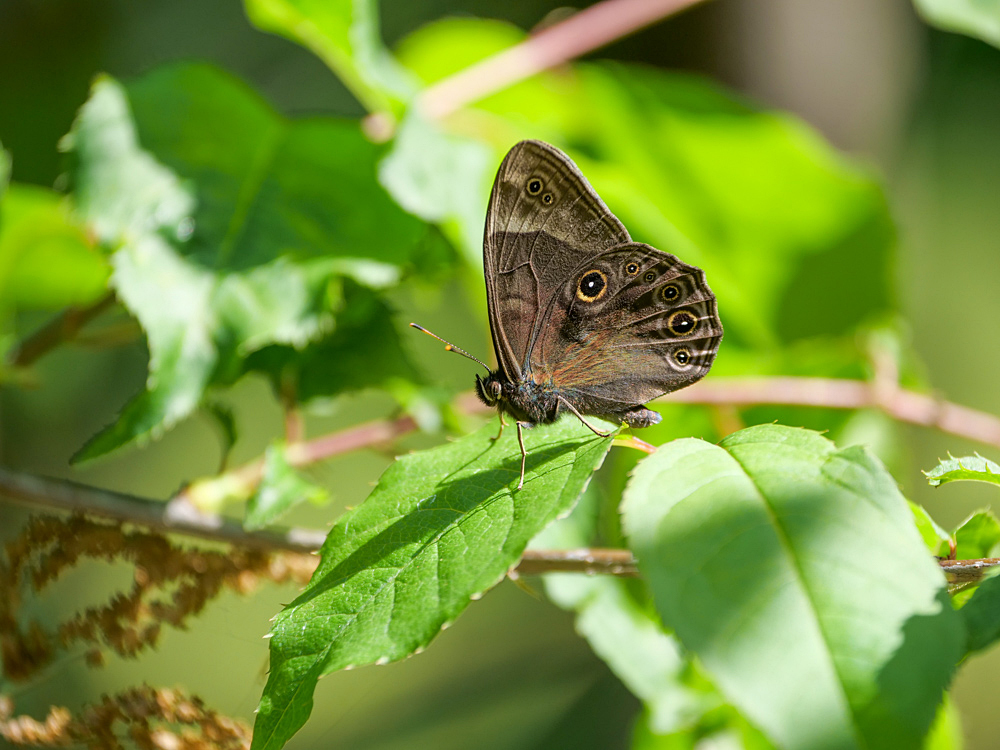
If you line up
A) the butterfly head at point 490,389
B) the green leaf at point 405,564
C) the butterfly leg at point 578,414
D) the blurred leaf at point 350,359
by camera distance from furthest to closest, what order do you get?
1. the blurred leaf at point 350,359
2. the butterfly head at point 490,389
3. the butterfly leg at point 578,414
4. the green leaf at point 405,564

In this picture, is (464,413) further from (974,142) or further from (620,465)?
(974,142)

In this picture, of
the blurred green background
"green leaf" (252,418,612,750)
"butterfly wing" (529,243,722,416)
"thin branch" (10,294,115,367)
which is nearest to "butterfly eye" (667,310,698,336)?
"butterfly wing" (529,243,722,416)

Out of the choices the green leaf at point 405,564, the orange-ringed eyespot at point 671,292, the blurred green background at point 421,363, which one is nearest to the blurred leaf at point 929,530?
the green leaf at point 405,564

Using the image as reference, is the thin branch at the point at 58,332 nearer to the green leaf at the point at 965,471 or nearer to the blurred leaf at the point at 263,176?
the blurred leaf at the point at 263,176

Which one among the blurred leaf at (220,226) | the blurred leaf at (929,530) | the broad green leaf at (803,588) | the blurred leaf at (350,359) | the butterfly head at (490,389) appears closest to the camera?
the broad green leaf at (803,588)

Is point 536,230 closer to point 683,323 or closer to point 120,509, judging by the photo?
point 683,323

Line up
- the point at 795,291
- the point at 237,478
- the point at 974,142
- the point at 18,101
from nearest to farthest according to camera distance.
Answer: the point at 237,478, the point at 795,291, the point at 18,101, the point at 974,142

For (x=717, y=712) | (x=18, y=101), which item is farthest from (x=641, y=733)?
(x=18, y=101)
